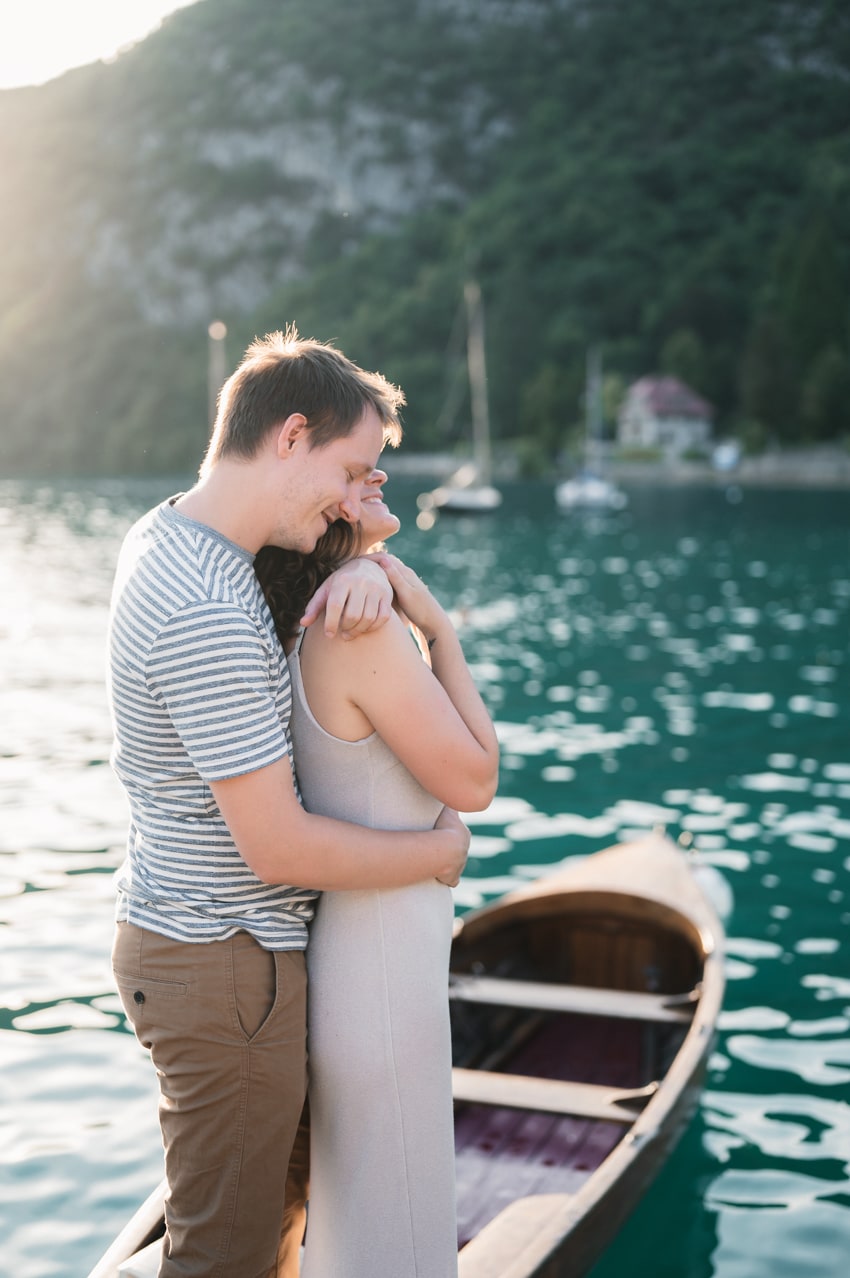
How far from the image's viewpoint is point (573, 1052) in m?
6.41

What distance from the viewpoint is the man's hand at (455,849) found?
274 cm

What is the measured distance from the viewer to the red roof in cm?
10600

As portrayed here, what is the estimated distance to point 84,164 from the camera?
195 m

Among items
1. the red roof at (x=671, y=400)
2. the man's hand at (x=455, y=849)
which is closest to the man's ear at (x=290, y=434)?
the man's hand at (x=455, y=849)

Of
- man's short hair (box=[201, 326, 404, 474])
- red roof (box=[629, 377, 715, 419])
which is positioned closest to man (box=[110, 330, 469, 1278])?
man's short hair (box=[201, 326, 404, 474])

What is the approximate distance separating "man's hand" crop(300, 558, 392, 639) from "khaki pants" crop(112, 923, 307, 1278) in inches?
25.6

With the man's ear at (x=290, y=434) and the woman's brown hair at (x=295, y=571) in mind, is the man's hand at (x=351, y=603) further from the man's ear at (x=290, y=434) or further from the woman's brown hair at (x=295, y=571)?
the man's ear at (x=290, y=434)

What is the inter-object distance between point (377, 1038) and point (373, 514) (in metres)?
1.09

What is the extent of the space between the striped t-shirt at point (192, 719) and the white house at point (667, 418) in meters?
104

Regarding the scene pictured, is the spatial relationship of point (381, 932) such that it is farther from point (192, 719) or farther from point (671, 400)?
point (671, 400)

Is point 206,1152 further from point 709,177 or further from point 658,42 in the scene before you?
point 658,42

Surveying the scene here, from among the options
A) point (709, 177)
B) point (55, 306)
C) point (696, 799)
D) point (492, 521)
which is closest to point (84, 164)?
point (55, 306)

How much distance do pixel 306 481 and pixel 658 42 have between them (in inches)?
7544

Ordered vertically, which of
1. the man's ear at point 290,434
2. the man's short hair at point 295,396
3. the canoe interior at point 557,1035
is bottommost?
the canoe interior at point 557,1035
